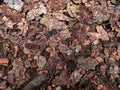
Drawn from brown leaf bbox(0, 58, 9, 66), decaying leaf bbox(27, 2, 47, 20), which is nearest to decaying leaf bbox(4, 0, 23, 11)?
decaying leaf bbox(27, 2, 47, 20)

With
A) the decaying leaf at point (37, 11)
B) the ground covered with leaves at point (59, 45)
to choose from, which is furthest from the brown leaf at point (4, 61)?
the decaying leaf at point (37, 11)

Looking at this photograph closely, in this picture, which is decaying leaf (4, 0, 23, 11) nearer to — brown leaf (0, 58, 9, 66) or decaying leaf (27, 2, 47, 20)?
decaying leaf (27, 2, 47, 20)

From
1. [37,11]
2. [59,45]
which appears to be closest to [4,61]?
[59,45]

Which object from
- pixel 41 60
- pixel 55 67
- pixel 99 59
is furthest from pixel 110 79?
pixel 41 60

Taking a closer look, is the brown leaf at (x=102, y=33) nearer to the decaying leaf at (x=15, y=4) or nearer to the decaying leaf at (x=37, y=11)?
the decaying leaf at (x=37, y=11)

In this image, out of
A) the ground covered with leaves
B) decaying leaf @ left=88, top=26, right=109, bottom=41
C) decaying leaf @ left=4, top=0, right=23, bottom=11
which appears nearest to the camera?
the ground covered with leaves

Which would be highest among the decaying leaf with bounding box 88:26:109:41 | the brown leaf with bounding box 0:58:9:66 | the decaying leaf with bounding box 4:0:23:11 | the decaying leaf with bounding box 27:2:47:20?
the decaying leaf with bounding box 4:0:23:11

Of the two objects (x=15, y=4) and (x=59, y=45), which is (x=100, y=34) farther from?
(x=15, y=4)

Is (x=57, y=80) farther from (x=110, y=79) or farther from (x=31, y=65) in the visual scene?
(x=110, y=79)
